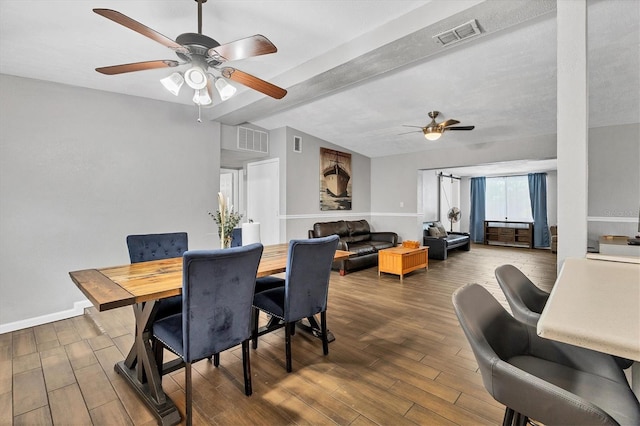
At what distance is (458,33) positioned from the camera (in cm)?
238

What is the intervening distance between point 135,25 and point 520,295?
2.73 m

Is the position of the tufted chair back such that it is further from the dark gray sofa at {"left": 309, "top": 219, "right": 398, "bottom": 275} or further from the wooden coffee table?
the wooden coffee table

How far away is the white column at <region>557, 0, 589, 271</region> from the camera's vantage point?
67.1 inches

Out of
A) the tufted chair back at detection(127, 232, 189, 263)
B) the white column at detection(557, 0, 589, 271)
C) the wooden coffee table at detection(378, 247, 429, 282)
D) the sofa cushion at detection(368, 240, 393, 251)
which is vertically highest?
the white column at detection(557, 0, 589, 271)

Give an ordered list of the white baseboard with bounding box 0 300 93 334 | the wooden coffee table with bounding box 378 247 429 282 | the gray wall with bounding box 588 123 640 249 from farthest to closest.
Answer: the wooden coffee table with bounding box 378 247 429 282, the gray wall with bounding box 588 123 640 249, the white baseboard with bounding box 0 300 93 334

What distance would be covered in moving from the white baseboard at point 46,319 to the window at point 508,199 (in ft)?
34.0

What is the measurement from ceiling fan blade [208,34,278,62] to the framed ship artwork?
4.39 meters

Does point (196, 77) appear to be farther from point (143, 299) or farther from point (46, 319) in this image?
point (46, 319)

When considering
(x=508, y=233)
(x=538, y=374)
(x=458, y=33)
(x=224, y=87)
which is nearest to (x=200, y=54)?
(x=224, y=87)

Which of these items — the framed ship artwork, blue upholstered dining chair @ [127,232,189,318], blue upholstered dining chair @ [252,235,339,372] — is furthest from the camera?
the framed ship artwork

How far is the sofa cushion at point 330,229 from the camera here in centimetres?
584

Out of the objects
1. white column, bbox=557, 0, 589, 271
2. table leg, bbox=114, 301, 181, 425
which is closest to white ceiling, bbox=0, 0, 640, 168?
white column, bbox=557, 0, 589, 271

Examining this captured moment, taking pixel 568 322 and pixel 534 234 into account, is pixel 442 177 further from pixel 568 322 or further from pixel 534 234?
pixel 568 322

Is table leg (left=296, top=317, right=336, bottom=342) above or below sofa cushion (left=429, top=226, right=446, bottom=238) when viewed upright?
below
